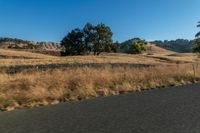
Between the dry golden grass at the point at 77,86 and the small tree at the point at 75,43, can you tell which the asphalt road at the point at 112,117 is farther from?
the small tree at the point at 75,43

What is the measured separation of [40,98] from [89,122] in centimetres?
496

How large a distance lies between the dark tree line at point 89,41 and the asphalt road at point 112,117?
2946 inches

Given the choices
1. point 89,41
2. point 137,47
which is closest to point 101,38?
point 89,41

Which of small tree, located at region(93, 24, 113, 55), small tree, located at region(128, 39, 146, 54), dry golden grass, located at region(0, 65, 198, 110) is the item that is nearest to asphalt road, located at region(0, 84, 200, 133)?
dry golden grass, located at region(0, 65, 198, 110)

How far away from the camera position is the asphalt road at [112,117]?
26.4 feet

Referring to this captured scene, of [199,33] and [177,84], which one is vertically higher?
[199,33]

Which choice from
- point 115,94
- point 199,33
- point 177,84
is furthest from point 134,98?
point 199,33

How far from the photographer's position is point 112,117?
374 inches

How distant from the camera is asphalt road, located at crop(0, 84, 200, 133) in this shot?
805cm

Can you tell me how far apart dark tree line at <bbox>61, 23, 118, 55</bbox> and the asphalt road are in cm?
7483

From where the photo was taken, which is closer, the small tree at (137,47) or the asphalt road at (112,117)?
the asphalt road at (112,117)

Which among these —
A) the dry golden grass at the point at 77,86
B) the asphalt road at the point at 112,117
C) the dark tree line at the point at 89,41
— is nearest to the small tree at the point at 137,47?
the dark tree line at the point at 89,41

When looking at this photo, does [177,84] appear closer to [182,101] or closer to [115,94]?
[115,94]

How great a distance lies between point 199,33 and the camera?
59469 mm
